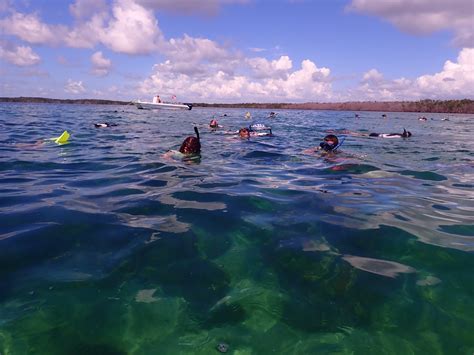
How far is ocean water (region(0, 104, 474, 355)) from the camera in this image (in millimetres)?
2896

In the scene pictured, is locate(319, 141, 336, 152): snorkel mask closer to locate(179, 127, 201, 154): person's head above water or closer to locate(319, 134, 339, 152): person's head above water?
locate(319, 134, 339, 152): person's head above water

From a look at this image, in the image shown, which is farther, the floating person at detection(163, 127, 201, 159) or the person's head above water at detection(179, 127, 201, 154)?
the person's head above water at detection(179, 127, 201, 154)

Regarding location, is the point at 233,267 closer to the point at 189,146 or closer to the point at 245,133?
the point at 189,146

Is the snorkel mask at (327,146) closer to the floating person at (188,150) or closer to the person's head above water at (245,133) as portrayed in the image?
the floating person at (188,150)

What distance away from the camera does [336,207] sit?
20.6ft

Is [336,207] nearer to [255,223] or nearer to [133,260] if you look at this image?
[255,223]

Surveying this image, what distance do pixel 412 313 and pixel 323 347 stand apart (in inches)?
42.4

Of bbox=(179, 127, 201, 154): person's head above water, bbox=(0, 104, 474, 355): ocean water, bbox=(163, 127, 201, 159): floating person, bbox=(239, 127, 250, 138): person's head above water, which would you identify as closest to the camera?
bbox=(0, 104, 474, 355): ocean water

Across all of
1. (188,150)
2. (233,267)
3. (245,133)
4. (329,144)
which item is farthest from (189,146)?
(233,267)

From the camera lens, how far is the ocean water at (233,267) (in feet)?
9.50

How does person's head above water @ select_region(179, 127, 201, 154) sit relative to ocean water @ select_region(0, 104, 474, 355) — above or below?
above

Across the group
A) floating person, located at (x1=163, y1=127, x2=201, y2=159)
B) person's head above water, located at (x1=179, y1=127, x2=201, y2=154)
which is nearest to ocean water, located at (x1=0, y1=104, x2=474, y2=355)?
floating person, located at (x1=163, y1=127, x2=201, y2=159)

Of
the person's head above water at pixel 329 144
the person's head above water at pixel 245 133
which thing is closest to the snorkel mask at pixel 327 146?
the person's head above water at pixel 329 144

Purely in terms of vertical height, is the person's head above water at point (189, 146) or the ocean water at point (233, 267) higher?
the person's head above water at point (189, 146)
